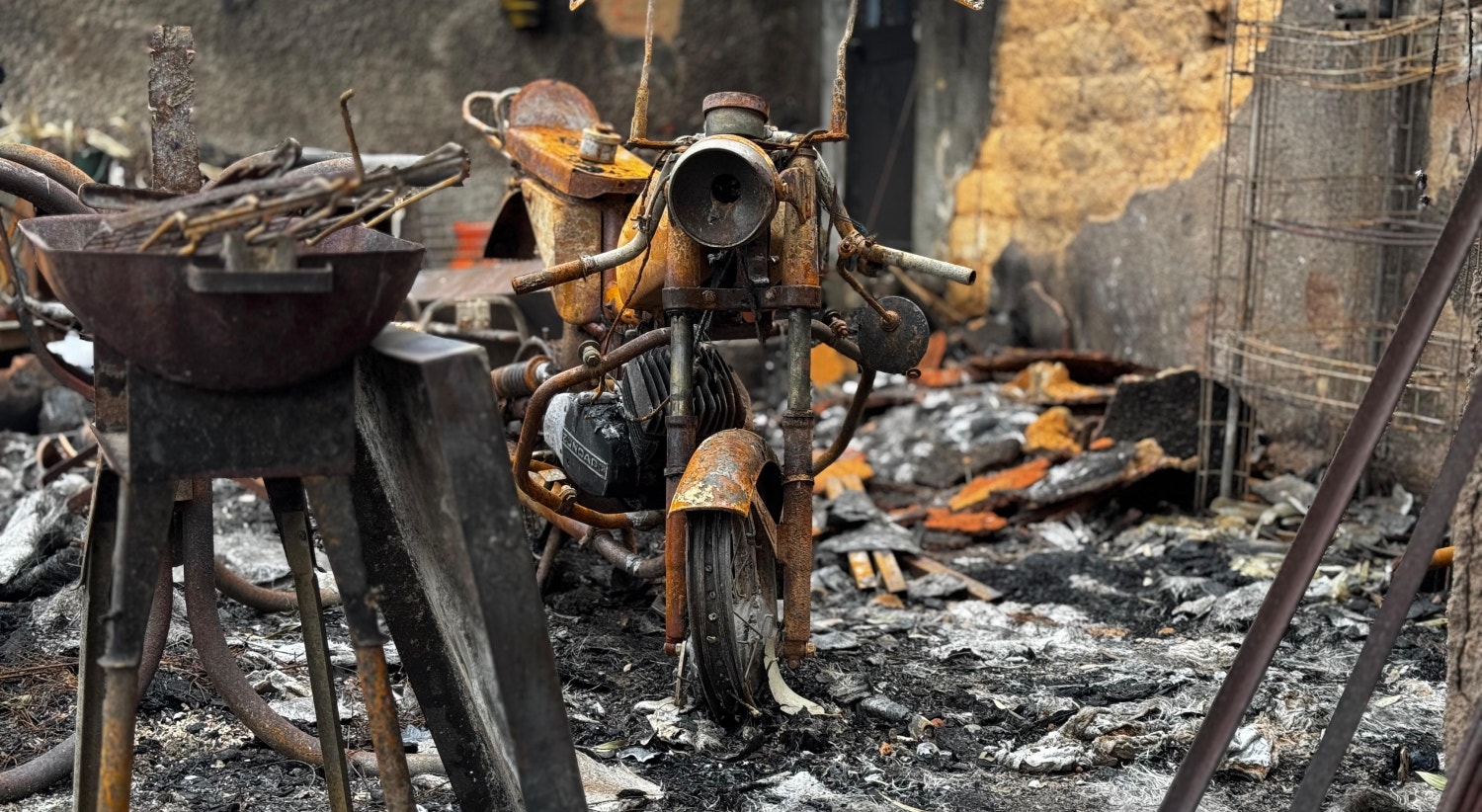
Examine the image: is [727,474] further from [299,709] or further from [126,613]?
[126,613]

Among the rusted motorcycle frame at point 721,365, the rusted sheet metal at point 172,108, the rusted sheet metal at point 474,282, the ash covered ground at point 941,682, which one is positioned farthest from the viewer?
the rusted sheet metal at point 474,282

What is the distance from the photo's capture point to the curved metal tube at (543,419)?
12.4ft

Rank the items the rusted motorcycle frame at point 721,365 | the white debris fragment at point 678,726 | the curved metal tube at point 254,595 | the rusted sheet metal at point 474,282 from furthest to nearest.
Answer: the rusted sheet metal at point 474,282, the curved metal tube at point 254,595, the white debris fragment at point 678,726, the rusted motorcycle frame at point 721,365

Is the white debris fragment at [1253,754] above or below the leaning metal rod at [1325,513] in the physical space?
below

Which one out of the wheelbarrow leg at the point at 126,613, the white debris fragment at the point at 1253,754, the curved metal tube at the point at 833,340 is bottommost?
the white debris fragment at the point at 1253,754

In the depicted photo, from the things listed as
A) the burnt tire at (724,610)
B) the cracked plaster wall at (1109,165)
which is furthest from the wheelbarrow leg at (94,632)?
the cracked plaster wall at (1109,165)

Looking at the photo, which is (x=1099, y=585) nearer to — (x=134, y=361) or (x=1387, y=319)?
(x=1387, y=319)

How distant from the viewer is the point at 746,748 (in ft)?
11.6

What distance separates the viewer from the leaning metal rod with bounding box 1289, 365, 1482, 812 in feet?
7.68

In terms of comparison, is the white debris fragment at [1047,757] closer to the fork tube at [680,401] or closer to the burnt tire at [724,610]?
the burnt tire at [724,610]

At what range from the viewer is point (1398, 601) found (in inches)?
93.1

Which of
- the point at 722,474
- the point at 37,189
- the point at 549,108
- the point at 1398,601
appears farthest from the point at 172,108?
the point at 1398,601

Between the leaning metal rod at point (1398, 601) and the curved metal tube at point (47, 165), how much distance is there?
3.09 meters

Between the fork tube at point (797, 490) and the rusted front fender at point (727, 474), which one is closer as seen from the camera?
the rusted front fender at point (727, 474)
